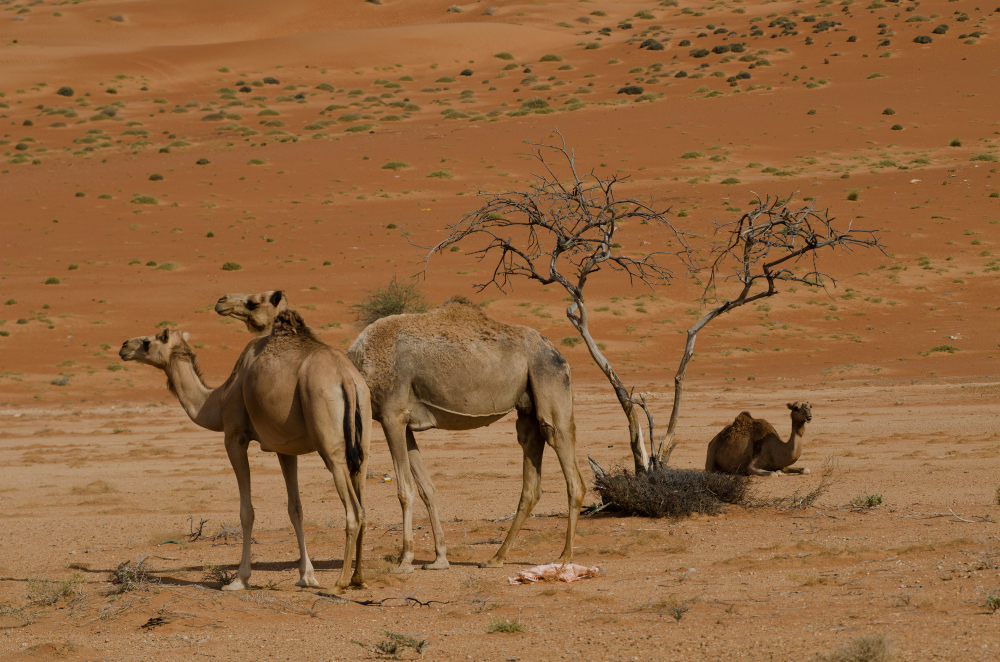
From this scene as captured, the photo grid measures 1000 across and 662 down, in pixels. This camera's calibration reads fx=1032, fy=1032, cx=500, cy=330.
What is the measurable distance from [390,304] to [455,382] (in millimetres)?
23447

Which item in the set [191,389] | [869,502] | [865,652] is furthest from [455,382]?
[869,502]

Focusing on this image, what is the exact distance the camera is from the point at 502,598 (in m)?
7.82

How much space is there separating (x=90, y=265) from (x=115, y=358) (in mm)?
12083

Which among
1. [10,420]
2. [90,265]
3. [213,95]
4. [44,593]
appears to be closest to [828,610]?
[44,593]

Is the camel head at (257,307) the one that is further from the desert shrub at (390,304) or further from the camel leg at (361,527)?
the desert shrub at (390,304)

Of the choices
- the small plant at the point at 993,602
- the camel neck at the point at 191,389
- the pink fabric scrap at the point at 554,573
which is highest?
the camel neck at the point at 191,389

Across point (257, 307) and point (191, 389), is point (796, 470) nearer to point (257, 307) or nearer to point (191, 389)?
Answer: point (257, 307)

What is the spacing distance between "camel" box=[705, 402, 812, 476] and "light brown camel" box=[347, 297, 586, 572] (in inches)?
199

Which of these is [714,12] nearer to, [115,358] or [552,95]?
[552,95]

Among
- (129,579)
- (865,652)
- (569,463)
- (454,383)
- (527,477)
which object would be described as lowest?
(129,579)

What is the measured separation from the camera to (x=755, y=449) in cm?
1364

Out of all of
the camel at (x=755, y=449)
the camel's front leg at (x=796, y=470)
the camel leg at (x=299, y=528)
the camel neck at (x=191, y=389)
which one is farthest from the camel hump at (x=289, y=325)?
the camel's front leg at (x=796, y=470)

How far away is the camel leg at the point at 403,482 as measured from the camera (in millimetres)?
8695

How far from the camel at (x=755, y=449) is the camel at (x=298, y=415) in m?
6.70
